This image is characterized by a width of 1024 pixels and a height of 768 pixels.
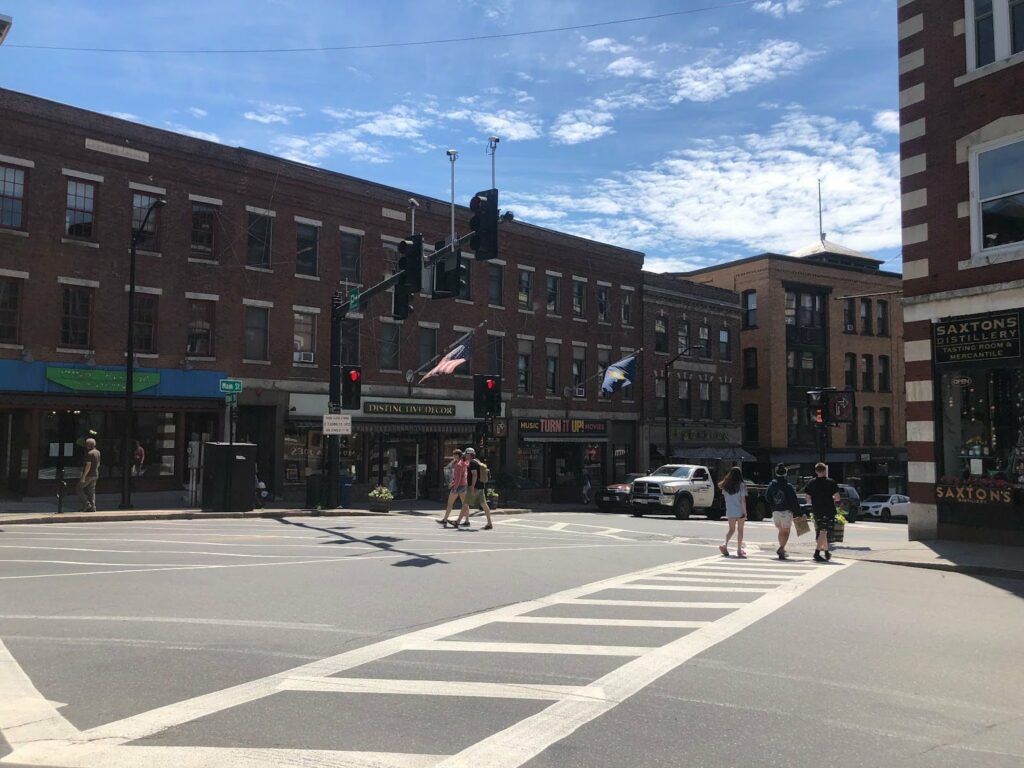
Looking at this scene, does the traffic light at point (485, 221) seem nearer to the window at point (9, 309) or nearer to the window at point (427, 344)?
the window at point (9, 309)

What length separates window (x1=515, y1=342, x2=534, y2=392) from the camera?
128ft

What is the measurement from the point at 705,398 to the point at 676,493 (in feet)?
67.8

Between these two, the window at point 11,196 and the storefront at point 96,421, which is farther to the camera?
the storefront at point 96,421

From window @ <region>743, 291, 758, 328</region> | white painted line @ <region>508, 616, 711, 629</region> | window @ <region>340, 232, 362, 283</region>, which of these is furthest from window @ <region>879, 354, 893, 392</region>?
white painted line @ <region>508, 616, 711, 629</region>

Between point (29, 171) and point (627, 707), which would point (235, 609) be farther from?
point (29, 171)

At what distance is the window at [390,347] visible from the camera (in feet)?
110

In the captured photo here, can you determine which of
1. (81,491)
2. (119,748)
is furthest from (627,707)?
(81,491)

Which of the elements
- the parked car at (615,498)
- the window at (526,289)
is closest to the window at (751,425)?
the window at (526,289)

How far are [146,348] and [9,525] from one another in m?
9.52

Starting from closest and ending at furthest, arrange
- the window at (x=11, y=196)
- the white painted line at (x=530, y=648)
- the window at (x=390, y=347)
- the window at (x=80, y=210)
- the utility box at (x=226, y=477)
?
the white painted line at (x=530, y=648), the utility box at (x=226, y=477), the window at (x=11, y=196), the window at (x=80, y=210), the window at (x=390, y=347)

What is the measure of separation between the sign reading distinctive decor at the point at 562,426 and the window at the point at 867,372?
19504mm

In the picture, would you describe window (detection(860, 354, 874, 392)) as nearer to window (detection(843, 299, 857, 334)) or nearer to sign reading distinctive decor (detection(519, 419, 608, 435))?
window (detection(843, 299, 857, 334))

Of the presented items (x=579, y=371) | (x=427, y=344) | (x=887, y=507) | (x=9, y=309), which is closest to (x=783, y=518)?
(x=427, y=344)

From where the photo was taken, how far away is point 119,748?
16.3ft
